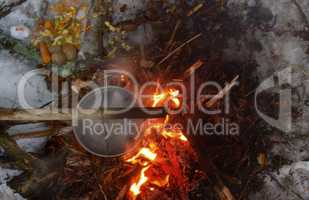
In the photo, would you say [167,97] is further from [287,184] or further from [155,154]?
[287,184]

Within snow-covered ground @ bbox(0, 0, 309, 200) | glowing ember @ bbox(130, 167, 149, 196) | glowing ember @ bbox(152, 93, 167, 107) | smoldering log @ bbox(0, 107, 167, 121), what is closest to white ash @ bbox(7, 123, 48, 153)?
snow-covered ground @ bbox(0, 0, 309, 200)

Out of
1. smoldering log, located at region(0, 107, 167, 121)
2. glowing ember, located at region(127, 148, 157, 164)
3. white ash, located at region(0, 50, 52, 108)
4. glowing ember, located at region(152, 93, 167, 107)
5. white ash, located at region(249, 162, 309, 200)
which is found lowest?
white ash, located at region(249, 162, 309, 200)

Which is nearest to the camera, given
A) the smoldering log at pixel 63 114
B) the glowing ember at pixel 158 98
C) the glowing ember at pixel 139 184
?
the smoldering log at pixel 63 114

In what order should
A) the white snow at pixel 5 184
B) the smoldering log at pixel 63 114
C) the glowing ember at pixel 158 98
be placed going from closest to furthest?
the smoldering log at pixel 63 114, the glowing ember at pixel 158 98, the white snow at pixel 5 184

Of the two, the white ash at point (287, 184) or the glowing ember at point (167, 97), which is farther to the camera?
the white ash at point (287, 184)

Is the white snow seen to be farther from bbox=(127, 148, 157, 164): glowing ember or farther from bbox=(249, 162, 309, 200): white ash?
bbox=(249, 162, 309, 200): white ash

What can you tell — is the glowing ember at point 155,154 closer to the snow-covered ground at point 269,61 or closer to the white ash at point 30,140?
the snow-covered ground at point 269,61

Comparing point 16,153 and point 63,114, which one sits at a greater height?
point 63,114

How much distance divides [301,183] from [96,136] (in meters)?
2.12

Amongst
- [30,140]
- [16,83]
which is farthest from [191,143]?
[16,83]

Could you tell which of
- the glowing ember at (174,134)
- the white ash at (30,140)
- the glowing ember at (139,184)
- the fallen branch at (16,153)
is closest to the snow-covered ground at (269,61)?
the white ash at (30,140)

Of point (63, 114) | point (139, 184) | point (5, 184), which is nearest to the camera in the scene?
point (63, 114)

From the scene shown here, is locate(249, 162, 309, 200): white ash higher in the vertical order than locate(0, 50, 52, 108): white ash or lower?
lower

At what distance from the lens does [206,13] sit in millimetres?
3703
